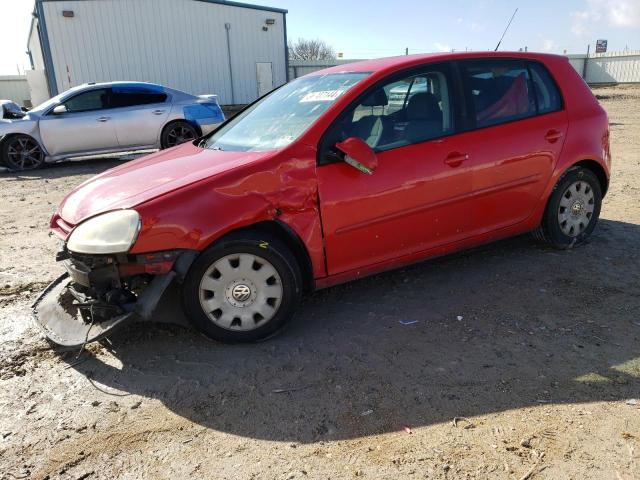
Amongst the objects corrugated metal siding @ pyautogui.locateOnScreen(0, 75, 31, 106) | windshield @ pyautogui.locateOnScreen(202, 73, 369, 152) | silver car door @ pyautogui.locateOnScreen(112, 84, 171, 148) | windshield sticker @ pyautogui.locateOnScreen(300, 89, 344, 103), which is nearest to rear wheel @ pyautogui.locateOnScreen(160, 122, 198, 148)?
silver car door @ pyautogui.locateOnScreen(112, 84, 171, 148)

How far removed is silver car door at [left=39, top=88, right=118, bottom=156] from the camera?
992cm

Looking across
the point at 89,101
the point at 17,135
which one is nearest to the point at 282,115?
the point at 89,101

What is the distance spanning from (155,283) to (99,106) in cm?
845

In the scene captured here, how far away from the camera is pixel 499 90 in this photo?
4.15m

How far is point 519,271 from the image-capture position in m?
4.29

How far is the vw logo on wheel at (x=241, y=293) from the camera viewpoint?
3156mm

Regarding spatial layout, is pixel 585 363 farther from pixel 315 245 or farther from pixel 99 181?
pixel 99 181

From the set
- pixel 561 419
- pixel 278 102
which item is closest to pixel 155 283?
pixel 278 102

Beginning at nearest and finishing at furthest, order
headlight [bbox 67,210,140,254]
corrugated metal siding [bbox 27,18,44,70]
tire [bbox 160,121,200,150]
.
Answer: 1. headlight [bbox 67,210,140,254]
2. tire [bbox 160,121,200,150]
3. corrugated metal siding [bbox 27,18,44,70]

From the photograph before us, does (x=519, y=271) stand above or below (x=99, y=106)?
below

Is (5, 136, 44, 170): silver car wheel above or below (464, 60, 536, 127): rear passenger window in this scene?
below

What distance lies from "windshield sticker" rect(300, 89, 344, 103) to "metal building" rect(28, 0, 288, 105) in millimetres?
18632

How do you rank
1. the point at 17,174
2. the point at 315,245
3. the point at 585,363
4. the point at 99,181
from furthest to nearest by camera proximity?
the point at 17,174 < the point at 99,181 < the point at 315,245 < the point at 585,363

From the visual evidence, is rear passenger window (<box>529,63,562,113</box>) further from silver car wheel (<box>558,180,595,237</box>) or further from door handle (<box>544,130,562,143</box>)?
silver car wheel (<box>558,180,595,237</box>)
